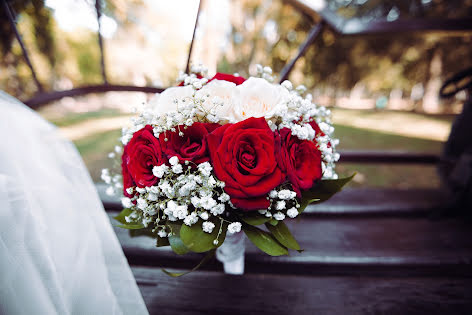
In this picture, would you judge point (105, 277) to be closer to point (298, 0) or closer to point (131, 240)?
point (131, 240)

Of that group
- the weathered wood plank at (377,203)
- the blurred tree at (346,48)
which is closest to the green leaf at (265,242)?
the weathered wood plank at (377,203)

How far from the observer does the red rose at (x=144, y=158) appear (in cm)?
67

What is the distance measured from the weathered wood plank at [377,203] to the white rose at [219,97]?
91 cm

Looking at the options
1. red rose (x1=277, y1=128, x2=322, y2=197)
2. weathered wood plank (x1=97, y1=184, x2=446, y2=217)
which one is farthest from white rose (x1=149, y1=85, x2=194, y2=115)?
weathered wood plank (x1=97, y1=184, x2=446, y2=217)

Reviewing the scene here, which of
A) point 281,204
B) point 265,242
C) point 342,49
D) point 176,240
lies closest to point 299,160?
point 281,204

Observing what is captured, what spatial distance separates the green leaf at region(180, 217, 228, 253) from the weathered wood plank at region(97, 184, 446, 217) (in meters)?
0.83

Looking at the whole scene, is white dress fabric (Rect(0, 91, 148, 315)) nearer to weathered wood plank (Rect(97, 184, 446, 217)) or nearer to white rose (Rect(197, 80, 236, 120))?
white rose (Rect(197, 80, 236, 120))

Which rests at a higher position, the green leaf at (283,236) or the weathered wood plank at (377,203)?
the green leaf at (283,236)

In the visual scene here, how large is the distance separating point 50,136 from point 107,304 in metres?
0.54

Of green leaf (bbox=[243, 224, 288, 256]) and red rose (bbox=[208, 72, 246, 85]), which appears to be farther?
red rose (bbox=[208, 72, 246, 85])

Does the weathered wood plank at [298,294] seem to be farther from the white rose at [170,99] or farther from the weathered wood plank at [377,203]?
the white rose at [170,99]

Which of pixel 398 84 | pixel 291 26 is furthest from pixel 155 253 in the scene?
pixel 398 84

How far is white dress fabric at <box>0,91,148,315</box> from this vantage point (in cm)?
57

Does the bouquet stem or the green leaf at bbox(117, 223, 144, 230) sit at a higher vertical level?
the green leaf at bbox(117, 223, 144, 230)
